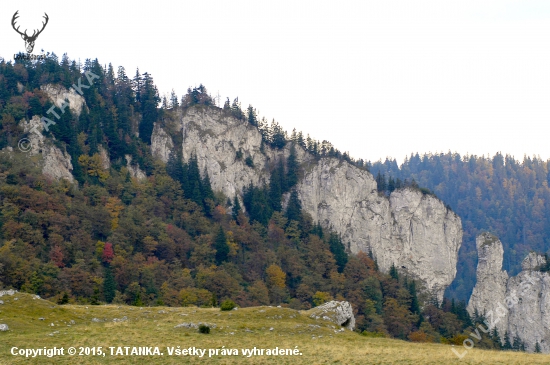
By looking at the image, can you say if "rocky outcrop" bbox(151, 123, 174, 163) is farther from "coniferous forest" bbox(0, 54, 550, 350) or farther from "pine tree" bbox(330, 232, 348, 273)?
"pine tree" bbox(330, 232, 348, 273)

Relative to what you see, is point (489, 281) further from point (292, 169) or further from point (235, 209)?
point (235, 209)

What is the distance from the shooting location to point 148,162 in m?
122

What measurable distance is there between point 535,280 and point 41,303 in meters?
111

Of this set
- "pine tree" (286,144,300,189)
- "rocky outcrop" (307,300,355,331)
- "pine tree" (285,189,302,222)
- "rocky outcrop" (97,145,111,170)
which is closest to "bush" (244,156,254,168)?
"pine tree" (286,144,300,189)

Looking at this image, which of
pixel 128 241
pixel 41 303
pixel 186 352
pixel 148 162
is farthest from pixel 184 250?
pixel 186 352

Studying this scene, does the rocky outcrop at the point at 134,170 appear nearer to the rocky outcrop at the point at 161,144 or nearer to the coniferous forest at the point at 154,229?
the coniferous forest at the point at 154,229

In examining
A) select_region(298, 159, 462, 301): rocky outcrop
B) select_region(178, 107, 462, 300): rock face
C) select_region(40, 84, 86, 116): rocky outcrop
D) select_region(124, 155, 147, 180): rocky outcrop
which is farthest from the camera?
select_region(298, 159, 462, 301): rocky outcrop

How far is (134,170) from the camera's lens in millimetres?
119500

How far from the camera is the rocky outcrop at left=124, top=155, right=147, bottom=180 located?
11876 centimetres

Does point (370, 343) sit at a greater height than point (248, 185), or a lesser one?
lesser

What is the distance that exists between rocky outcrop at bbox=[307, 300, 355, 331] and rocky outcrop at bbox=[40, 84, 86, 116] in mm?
80561

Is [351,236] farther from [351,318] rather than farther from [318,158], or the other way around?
[351,318]

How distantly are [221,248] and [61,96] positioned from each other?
142ft

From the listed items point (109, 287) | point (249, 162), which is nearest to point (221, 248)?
point (109, 287)
